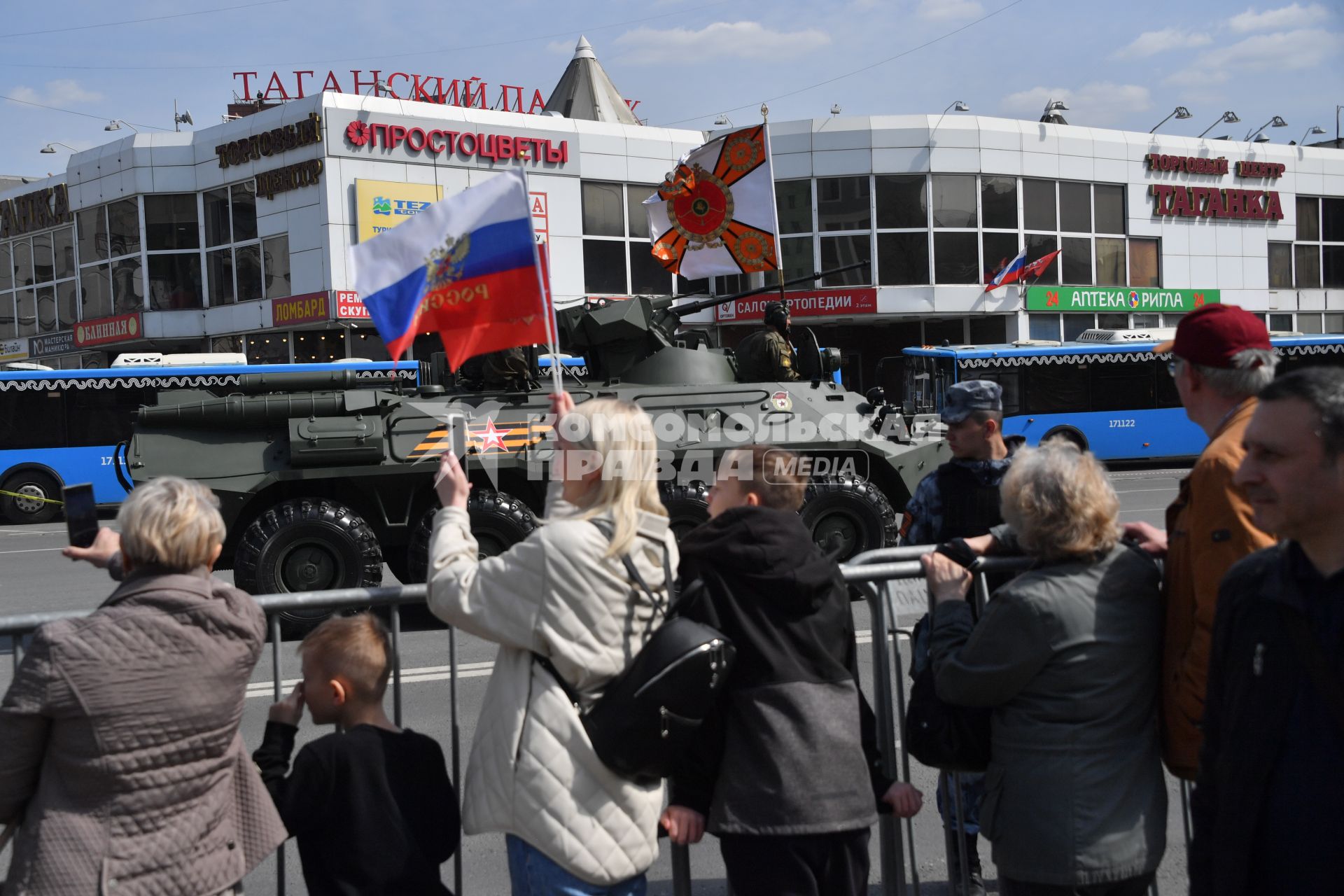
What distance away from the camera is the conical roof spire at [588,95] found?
33.6 metres

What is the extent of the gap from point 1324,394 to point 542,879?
1.87 metres

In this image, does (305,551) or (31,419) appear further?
(31,419)

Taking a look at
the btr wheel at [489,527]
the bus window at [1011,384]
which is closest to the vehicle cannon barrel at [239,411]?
the btr wheel at [489,527]

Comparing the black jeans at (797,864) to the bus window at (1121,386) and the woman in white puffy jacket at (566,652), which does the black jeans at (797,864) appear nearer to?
the woman in white puffy jacket at (566,652)

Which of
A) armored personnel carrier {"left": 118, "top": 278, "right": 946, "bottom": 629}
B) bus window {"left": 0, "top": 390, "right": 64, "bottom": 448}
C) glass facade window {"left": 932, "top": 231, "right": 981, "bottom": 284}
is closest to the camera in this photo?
armored personnel carrier {"left": 118, "top": 278, "right": 946, "bottom": 629}

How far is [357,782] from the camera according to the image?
2.74 m

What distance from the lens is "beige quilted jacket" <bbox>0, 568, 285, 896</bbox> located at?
238cm

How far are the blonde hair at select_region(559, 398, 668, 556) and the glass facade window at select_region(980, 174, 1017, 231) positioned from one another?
90.1 ft

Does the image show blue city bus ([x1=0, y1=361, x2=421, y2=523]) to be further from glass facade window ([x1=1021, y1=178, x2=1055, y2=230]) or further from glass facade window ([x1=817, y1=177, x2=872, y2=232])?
glass facade window ([x1=1021, y1=178, x2=1055, y2=230])

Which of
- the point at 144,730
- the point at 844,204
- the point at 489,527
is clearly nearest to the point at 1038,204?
the point at 844,204

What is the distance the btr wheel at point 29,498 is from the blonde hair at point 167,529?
1732 cm

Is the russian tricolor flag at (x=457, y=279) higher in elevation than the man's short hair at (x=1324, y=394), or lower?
higher

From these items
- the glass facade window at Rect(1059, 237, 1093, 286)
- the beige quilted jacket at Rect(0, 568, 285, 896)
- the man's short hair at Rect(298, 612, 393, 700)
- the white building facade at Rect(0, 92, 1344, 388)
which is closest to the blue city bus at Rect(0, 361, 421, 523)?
the white building facade at Rect(0, 92, 1344, 388)

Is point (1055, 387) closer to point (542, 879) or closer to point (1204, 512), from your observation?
point (1204, 512)
